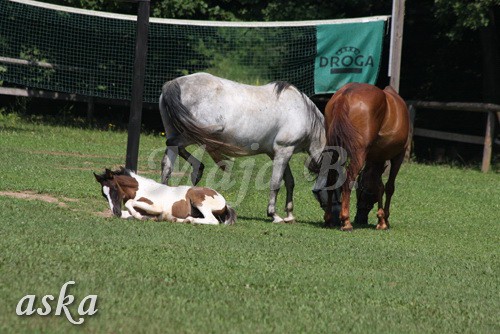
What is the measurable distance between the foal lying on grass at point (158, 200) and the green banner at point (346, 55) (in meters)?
10.1

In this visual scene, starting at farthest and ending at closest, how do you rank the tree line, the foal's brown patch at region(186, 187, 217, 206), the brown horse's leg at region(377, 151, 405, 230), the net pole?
the tree line → the brown horse's leg at region(377, 151, 405, 230) → the net pole → the foal's brown patch at region(186, 187, 217, 206)

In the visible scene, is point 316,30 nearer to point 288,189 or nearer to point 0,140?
point 0,140

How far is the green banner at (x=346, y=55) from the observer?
19500mm

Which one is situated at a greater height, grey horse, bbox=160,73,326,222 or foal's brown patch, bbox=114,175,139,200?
grey horse, bbox=160,73,326,222

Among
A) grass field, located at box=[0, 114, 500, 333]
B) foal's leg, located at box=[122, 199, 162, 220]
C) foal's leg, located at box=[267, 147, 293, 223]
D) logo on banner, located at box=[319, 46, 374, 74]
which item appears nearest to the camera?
grass field, located at box=[0, 114, 500, 333]

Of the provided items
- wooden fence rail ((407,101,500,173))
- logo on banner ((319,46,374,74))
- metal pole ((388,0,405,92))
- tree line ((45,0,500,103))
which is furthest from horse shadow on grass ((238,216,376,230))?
tree line ((45,0,500,103))

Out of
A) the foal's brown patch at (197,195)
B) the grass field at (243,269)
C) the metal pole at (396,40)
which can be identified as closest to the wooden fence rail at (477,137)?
the metal pole at (396,40)

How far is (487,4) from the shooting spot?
754 inches

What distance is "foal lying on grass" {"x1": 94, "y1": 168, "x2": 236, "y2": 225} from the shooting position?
9.77m

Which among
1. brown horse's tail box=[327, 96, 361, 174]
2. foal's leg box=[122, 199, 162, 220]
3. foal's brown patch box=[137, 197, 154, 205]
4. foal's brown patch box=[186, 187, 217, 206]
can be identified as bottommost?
foal's leg box=[122, 199, 162, 220]

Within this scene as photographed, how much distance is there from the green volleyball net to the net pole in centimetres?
880

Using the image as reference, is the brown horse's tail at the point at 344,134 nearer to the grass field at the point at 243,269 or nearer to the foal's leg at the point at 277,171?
the foal's leg at the point at 277,171

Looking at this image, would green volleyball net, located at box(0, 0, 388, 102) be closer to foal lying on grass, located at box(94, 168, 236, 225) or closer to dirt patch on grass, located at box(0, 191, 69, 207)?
dirt patch on grass, located at box(0, 191, 69, 207)

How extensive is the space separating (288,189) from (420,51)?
13.7 meters
